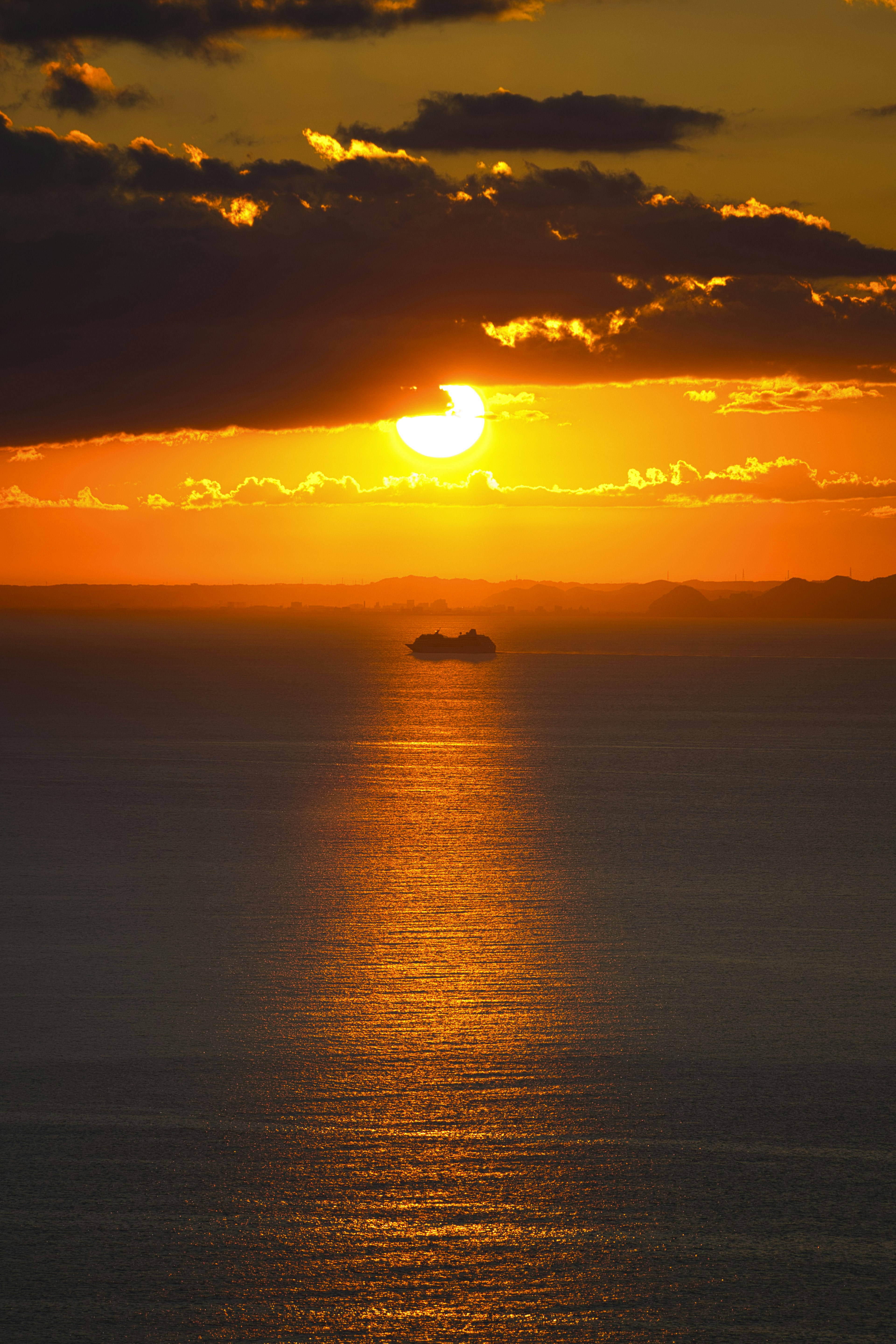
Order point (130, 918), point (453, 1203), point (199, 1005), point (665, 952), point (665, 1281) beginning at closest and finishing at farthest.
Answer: point (665, 1281), point (453, 1203), point (199, 1005), point (665, 952), point (130, 918)

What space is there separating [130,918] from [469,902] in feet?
17.5

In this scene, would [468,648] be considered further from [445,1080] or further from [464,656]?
[445,1080]

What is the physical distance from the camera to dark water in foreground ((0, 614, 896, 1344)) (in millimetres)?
6934

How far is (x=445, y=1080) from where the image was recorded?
10602 millimetres

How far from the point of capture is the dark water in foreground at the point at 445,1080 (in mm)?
6934

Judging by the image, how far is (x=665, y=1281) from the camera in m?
7.04

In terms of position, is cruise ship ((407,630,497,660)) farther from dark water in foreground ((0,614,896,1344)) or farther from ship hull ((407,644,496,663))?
dark water in foreground ((0,614,896,1344))

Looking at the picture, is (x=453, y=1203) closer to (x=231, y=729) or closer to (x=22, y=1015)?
(x=22, y=1015)

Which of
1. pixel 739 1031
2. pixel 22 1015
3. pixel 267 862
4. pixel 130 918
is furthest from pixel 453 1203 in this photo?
pixel 267 862

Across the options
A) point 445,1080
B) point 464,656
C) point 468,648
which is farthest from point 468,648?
point 445,1080

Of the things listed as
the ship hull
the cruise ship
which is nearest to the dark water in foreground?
the ship hull

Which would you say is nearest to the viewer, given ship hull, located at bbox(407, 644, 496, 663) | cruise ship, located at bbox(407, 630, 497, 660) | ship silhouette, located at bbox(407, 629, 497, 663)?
ship hull, located at bbox(407, 644, 496, 663)

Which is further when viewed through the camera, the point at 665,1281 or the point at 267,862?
the point at 267,862

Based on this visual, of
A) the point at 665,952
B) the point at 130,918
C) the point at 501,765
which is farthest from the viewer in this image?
the point at 501,765
